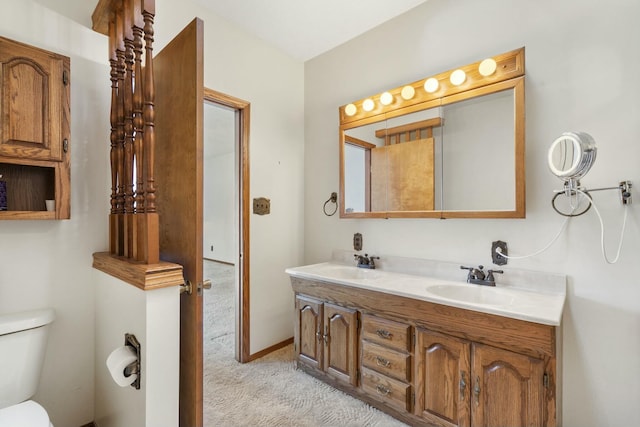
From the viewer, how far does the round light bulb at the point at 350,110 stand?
8.14 ft

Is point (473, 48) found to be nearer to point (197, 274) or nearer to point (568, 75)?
point (568, 75)

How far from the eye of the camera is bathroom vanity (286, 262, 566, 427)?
132cm

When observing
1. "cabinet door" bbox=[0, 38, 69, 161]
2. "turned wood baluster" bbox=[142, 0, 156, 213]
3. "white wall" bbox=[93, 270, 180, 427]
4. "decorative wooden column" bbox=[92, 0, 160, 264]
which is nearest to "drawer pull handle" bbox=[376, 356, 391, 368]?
"white wall" bbox=[93, 270, 180, 427]

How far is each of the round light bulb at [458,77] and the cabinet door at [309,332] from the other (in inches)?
69.2

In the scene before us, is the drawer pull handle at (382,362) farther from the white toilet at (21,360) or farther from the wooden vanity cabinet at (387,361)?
the white toilet at (21,360)

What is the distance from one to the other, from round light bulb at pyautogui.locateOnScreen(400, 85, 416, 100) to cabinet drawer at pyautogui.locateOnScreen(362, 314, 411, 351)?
1564mm

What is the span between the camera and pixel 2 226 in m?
1.37

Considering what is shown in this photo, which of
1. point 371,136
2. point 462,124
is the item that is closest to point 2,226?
point 371,136

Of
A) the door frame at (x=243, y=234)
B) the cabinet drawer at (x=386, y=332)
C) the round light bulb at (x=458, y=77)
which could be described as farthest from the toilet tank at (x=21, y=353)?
the round light bulb at (x=458, y=77)

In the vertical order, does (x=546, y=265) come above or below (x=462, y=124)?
below

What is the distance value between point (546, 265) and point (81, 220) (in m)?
2.56

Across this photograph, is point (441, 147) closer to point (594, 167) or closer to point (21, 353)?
point (594, 167)

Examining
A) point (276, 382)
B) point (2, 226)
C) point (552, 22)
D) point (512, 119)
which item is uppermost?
point (552, 22)

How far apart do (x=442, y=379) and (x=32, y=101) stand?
2.41m
